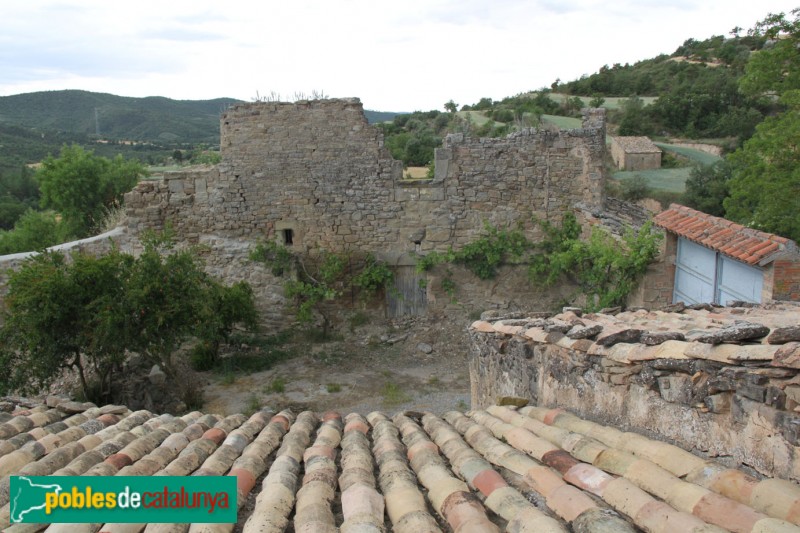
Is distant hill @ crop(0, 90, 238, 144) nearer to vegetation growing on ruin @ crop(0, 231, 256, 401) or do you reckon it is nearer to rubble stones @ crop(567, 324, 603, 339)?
vegetation growing on ruin @ crop(0, 231, 256, 401)

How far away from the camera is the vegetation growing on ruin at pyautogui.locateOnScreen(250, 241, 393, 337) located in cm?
1227

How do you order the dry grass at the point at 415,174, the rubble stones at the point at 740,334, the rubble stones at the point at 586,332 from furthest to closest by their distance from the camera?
the dry grass at the point at 415,174, the rubble stones at the point at 586,332, the rubble stones at the point at 740,334

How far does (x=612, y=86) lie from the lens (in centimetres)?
5056

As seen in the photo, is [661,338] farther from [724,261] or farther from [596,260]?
[596,260]

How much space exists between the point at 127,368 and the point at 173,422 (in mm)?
6930

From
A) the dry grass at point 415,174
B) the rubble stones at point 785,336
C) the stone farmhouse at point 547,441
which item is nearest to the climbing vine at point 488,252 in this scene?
the dry grass at point 415,174

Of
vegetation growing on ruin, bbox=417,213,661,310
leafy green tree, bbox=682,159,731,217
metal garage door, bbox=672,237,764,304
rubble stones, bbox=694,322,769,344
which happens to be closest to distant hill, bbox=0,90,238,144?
leafy green tree, bbox=682,159,731,217

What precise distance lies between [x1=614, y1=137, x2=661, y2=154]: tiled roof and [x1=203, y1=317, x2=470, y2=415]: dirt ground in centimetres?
2180

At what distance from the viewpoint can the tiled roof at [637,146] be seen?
99.6 ft

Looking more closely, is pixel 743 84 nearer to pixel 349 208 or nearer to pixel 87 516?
pixel 349 208

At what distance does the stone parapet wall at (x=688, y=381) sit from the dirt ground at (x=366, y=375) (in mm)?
5522

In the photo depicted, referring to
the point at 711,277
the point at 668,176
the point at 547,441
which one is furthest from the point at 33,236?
the point at 668,176

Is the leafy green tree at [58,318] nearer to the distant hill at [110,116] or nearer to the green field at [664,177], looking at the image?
the green field at [664,177]

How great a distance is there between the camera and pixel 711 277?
7.83m
